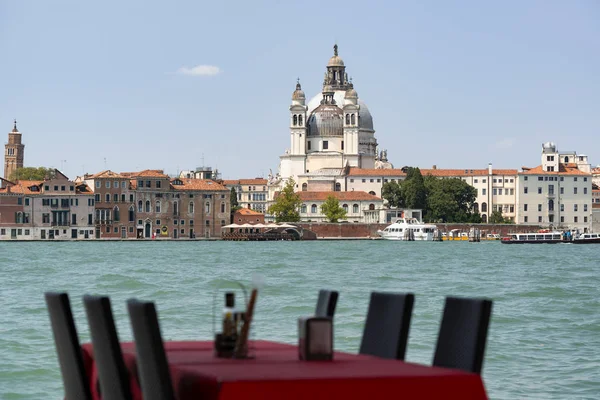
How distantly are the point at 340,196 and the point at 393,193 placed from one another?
204 inches

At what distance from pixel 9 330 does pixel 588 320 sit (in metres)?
9.64

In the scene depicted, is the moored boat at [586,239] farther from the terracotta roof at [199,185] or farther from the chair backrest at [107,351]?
the chair backrest at [107,351]

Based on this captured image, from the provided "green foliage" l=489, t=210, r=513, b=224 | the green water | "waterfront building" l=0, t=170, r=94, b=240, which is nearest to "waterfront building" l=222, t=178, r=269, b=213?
"green foliage" l=489, t=210, r=513, b=224

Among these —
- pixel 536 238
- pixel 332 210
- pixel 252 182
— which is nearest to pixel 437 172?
pixel 332 210

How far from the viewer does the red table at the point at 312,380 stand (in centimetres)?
389

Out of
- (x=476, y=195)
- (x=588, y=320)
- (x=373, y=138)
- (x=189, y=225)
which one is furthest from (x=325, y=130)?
(x=588, y=320)

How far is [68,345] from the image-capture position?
201 inches

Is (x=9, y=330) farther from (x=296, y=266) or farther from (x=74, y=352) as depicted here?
(x=296, y=266)

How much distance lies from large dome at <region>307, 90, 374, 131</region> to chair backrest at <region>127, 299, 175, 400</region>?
365 ft

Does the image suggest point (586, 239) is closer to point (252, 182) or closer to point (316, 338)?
point (252, 182)

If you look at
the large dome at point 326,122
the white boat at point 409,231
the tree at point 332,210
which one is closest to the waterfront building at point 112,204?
the tree at point 332,210

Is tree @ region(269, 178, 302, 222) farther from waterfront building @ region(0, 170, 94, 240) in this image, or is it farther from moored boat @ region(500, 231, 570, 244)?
moored boat @ region(500, 231, 570, 244)

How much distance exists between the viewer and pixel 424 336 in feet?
54.8

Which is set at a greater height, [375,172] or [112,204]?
[375,172]
